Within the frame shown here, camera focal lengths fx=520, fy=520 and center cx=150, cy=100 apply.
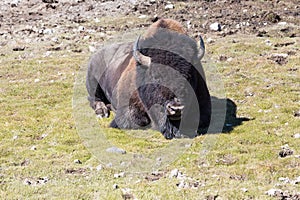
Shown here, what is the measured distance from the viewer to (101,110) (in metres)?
11.2

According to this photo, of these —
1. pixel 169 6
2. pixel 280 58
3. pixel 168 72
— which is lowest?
pixel 169 6

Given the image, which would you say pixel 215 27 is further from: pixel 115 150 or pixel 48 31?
pixel 115 150

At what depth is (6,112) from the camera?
1149 cm

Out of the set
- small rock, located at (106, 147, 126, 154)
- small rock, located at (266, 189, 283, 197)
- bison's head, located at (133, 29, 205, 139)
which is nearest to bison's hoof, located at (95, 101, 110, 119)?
bison's head, located at (133, 29, 205, 139)

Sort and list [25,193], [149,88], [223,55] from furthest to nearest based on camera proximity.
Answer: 1. [223,55]
2. [149,88]
3. [25,193]

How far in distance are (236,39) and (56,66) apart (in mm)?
6097

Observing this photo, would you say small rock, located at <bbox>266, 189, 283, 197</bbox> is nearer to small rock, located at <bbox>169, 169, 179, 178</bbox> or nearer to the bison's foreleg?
small rock, located at <bbox>169, 169, 179, 178</bbox>

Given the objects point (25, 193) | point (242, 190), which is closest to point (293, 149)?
point (242, 190)

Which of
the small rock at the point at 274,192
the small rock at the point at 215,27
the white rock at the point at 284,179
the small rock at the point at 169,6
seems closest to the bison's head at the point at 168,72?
the white rock at the point at 284,179

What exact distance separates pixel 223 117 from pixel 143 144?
1.98 metres

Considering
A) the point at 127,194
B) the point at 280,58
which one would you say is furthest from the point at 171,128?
the point at 280,58

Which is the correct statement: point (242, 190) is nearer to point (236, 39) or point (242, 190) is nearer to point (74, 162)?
point (74, 162)

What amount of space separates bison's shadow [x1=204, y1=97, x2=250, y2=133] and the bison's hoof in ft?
7.47

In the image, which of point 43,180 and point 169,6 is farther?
point 169,6
